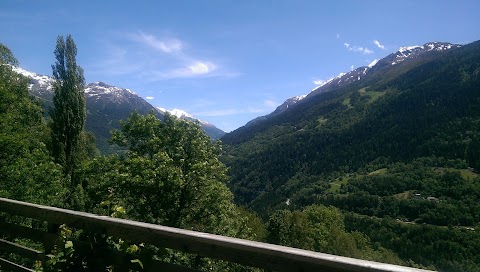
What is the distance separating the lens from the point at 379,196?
189 metres

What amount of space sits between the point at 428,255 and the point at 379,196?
71.3 m

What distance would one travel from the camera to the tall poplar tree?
112 feet

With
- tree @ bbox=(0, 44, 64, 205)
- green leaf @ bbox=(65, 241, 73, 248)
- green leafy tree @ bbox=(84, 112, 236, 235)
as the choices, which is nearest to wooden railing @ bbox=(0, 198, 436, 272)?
green leaf @ bbox=(65, 241, 73, 248)

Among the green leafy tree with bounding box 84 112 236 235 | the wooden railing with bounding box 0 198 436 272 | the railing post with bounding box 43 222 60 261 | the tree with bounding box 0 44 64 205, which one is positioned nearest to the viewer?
the wooden railing with bounding box 0 198 436 272

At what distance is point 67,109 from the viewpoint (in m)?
34.4

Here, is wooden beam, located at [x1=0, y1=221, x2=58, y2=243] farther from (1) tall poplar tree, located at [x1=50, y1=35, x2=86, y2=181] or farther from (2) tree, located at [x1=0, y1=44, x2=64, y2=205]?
(1) tall poplar tree, located at [x1=50, y1=35, x2=86, y2=181]

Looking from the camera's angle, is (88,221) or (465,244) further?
(465,244)

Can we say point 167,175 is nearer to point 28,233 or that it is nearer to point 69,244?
point 28,233

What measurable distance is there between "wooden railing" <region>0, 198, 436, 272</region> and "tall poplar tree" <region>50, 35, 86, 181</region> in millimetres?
31751

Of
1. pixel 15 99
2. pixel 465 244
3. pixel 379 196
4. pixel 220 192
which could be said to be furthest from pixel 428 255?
pixel 15 99

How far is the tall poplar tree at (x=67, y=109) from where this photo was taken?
34000 millimetres

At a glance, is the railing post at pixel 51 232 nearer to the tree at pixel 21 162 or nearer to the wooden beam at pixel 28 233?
the wooden beam at pixel 28 233

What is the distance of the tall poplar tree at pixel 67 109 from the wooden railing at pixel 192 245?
104ft

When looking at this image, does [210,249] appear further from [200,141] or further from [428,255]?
[428,255]
